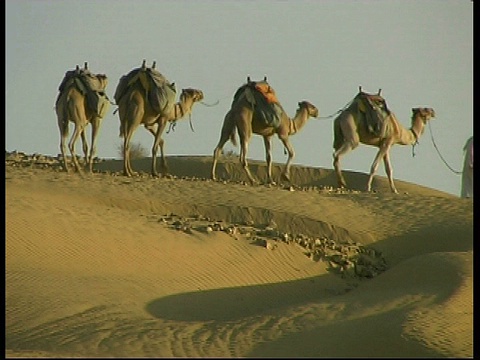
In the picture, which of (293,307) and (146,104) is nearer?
(293,307)

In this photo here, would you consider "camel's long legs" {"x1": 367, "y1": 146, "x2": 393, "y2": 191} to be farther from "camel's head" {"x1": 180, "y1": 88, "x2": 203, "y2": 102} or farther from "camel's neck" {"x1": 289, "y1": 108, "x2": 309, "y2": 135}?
"camel's head" {"x1": 180, "y1": 88, "x2": 203, "y2": 102}

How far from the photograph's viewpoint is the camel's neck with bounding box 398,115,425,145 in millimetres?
24312

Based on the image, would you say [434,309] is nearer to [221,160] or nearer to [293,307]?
[293,307]

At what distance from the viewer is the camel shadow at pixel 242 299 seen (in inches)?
487

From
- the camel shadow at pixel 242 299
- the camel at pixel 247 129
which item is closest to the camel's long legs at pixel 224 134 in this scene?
the camel at pixel 247 129

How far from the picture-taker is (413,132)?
82.8 feet

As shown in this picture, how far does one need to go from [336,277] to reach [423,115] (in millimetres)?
10062

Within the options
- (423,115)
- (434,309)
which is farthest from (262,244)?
(423,115)

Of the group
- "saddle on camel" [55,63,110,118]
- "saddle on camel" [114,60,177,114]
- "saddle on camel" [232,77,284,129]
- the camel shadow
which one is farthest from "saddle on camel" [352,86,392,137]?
the camel shadow

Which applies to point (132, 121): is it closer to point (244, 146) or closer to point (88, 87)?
point (88, 87)

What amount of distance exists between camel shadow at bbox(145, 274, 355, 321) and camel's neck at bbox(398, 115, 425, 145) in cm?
860

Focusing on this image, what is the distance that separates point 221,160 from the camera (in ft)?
113

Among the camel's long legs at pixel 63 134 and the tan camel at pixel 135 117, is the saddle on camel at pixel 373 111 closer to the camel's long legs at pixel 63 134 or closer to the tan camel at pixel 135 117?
the tan camel at pixel 135 117
